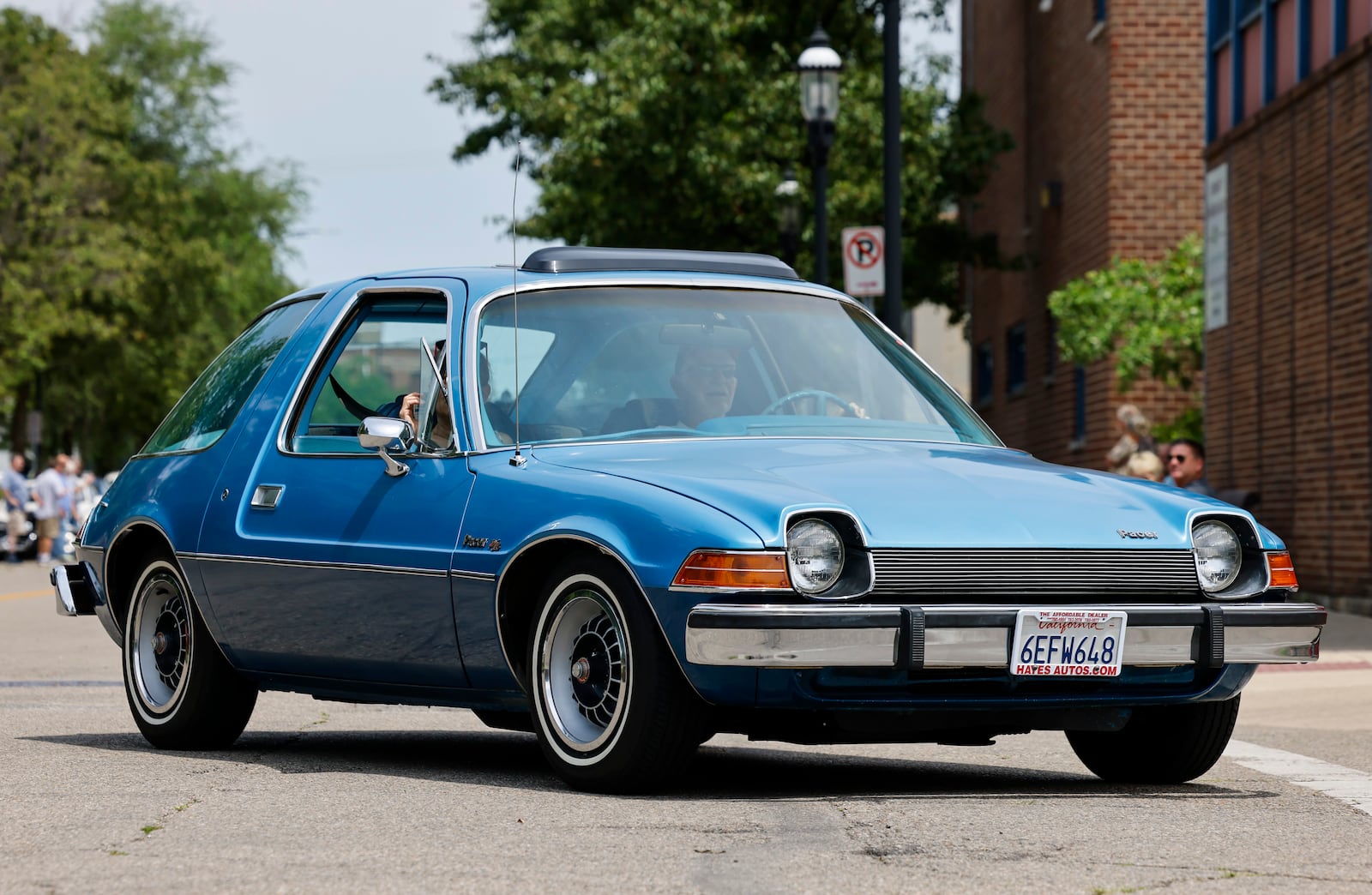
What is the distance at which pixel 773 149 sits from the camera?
33750mm

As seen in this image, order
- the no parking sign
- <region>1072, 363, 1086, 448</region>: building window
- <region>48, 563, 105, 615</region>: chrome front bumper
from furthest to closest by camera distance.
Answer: <region>1072, 363, 1086, 448</region>: building window → the no parking sign → <region>48, 563, 105, 615</region>: chrome front bumper

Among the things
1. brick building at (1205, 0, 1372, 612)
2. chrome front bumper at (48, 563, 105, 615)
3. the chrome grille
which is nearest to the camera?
the chrome grille

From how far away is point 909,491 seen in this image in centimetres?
693

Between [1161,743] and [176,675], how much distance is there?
3503 millimetres

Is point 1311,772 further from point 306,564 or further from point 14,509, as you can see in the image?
point 14,509

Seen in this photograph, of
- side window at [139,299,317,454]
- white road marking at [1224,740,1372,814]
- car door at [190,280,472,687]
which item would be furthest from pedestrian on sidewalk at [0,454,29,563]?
white road marking at [1224,740,1372,814]

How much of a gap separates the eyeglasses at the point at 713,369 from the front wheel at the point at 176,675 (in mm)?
2054

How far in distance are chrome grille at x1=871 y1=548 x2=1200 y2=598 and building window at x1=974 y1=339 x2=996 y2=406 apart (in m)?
30.8

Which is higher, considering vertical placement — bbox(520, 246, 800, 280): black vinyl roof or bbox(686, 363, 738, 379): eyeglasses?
bbox(520, 246, 800, 280): black vinyl roof

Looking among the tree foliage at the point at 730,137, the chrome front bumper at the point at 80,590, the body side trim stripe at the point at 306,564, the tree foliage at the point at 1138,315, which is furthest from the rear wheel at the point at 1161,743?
the tree foliage at the point at 730,137

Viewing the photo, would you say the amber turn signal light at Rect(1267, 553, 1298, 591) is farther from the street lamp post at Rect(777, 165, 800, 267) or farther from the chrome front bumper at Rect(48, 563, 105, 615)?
the street lamp post at Rect(777, 165, 800, 267)

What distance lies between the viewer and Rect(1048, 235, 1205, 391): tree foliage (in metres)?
26.5

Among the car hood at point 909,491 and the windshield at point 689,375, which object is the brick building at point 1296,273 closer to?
the windshield at point 689,375

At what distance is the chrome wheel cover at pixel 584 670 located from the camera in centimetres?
695
